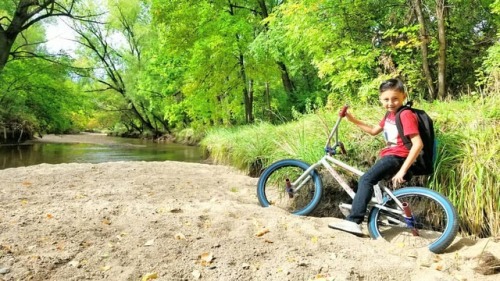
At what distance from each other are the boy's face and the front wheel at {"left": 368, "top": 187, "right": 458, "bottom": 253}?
0.85 metres

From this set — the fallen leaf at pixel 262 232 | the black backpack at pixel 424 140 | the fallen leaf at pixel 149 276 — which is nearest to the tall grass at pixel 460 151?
Result: the black backpack at pixel 424 140

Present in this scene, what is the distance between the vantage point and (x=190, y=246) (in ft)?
10.2

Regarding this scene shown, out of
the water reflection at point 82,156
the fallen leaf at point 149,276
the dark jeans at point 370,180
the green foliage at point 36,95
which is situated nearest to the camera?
the fallen leaf at point 149,276

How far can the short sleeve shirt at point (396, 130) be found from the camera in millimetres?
3438

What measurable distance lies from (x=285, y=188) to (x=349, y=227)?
1448 mm

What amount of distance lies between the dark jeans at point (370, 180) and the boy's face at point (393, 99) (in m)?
0.54

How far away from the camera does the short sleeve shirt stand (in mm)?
3438

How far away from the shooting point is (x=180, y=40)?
15141mm

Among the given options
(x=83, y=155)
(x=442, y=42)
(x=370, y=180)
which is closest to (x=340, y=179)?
(x=370, y=180)

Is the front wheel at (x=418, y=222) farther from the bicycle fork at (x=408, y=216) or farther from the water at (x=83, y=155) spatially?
the water at (x=83, y=155)

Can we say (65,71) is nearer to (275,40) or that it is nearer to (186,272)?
(275,40)

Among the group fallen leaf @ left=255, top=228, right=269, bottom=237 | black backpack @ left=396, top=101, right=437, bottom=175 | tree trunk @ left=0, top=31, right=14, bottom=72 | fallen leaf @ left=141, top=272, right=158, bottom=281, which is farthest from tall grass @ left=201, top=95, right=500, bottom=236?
tree trunk @ left=0, top=31, right=14, bottom=72

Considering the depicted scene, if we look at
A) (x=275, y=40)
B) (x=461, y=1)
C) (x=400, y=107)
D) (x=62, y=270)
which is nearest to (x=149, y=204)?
(x=62, y=270)

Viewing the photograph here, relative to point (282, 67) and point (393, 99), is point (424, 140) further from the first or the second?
point (282, 67)
